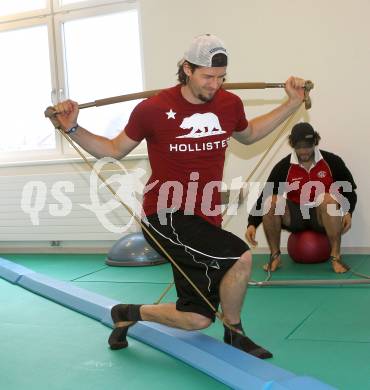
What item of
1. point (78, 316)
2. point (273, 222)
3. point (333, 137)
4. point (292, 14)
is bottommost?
point (78, 316)

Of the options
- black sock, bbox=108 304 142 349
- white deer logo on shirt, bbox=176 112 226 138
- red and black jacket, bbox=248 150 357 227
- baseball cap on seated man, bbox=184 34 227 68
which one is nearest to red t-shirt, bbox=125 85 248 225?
white deer logo on shirt, bbox=176 112 226 138

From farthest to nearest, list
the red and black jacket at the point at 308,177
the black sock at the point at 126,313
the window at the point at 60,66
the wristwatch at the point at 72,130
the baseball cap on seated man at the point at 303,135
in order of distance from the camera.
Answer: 1. the window at the point at 60,66
2. the red and black jacket at the point at 308,177
3. the baseball cap on seated man at the point at 303,135
4. the black sock at the point at 126,313
5. the wristwatch at the point at 72,130

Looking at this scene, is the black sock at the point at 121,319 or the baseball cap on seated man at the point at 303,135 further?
the baseball cap on seated man at the point at 303,135

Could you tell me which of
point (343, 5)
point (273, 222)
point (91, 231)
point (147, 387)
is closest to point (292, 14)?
point (343, 5)

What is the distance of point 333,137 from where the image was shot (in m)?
5.22

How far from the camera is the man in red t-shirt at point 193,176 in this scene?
2.70m

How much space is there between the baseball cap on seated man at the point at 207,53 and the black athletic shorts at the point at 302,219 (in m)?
2.41

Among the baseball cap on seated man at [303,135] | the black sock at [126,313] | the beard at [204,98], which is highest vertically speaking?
the beard at [204,98]

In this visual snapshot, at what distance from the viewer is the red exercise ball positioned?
4812mm

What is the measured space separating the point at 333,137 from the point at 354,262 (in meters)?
1.08

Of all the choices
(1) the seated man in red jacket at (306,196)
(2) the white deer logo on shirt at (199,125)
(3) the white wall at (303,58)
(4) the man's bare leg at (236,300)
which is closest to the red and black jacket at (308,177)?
(1) the seated man in red jacket at (306,196)

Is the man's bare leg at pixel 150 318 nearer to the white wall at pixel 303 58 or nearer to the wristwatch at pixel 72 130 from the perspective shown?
the wristwatch at pixel 72 130

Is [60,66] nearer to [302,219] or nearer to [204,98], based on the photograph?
[302,219]

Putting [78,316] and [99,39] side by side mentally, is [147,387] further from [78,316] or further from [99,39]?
[99,39]
